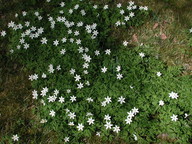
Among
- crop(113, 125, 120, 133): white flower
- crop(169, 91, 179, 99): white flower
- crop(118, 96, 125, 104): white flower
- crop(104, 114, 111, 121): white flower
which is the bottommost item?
crop(113, 125, 120, 133): white flower

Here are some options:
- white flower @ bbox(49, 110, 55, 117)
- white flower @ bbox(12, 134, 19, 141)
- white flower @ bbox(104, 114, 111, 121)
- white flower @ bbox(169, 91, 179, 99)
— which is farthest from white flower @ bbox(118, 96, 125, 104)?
white flower @ bbox(12, 134, 19, 141)

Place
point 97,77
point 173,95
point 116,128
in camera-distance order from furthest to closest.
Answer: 1. point 97,77
2. point 173,95
3. point 116,128

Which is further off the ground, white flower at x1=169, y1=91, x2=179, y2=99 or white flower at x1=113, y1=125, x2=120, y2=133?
white flower at x1=169, y1=91, x2=179, y2=99

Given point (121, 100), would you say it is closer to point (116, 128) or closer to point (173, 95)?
point (116, 128)

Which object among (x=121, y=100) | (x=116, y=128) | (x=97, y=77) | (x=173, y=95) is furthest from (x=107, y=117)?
(x=173, y=95)

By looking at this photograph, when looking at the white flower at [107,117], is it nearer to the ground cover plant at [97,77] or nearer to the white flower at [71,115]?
the ground cover plant at [97,77]

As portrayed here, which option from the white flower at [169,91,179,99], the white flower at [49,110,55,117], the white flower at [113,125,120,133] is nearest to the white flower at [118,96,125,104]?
the white flower at [113,125,120,133]

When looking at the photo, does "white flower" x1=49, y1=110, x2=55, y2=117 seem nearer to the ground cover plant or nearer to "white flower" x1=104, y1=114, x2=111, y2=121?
the ground cover plant

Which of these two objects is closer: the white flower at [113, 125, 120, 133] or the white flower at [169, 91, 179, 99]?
the white flower at [113, 125, 120, 133]

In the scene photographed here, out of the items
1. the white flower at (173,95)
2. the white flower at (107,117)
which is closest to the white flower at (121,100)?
the white flower at (107,117)

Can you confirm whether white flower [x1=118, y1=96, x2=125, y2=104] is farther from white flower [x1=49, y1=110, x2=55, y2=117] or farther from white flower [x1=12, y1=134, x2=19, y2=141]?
white flower [x1=12, y1=134, x2=19, y2=141]
